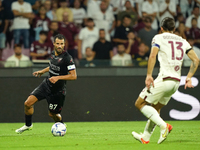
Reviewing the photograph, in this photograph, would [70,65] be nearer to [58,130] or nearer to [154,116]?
[58,130]

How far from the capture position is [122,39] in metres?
12.5

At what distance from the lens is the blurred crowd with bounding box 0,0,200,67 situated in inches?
464

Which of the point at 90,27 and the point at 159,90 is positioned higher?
the point at 90,27

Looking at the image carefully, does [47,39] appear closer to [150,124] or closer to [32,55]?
[32,55]

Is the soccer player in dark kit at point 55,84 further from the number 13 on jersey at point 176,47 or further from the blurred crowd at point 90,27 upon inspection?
the blurred crowd at point 90,27

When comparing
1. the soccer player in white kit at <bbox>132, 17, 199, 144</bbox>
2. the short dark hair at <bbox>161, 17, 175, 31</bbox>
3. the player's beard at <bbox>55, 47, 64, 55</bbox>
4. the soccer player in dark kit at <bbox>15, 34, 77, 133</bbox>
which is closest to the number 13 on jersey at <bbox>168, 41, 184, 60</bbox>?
the soccer player in white kit at <bbox>132, 17, 199, 144</bbox>

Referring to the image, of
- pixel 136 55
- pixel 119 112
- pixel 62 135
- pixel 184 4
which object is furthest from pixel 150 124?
pixel 184 4

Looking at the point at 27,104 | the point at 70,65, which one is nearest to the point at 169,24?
the point at 70,65

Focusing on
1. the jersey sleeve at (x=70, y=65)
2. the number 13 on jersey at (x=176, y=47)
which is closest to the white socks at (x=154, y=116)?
the number 13 on jersey at (x=176, y=47)

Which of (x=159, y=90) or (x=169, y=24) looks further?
(x=169, y=24)

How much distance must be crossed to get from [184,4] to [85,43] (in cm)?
427

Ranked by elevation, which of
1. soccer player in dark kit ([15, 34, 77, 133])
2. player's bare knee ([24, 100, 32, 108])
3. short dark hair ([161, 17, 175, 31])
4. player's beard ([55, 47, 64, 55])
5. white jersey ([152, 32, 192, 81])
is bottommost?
player's bare knee ([24, 100, 32, 108])

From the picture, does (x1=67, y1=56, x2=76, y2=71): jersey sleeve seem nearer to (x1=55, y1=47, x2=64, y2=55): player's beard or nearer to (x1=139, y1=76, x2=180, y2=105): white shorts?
(x1=55, y1=47, x2=64, y2=55): player's beard

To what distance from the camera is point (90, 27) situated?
487 inches
